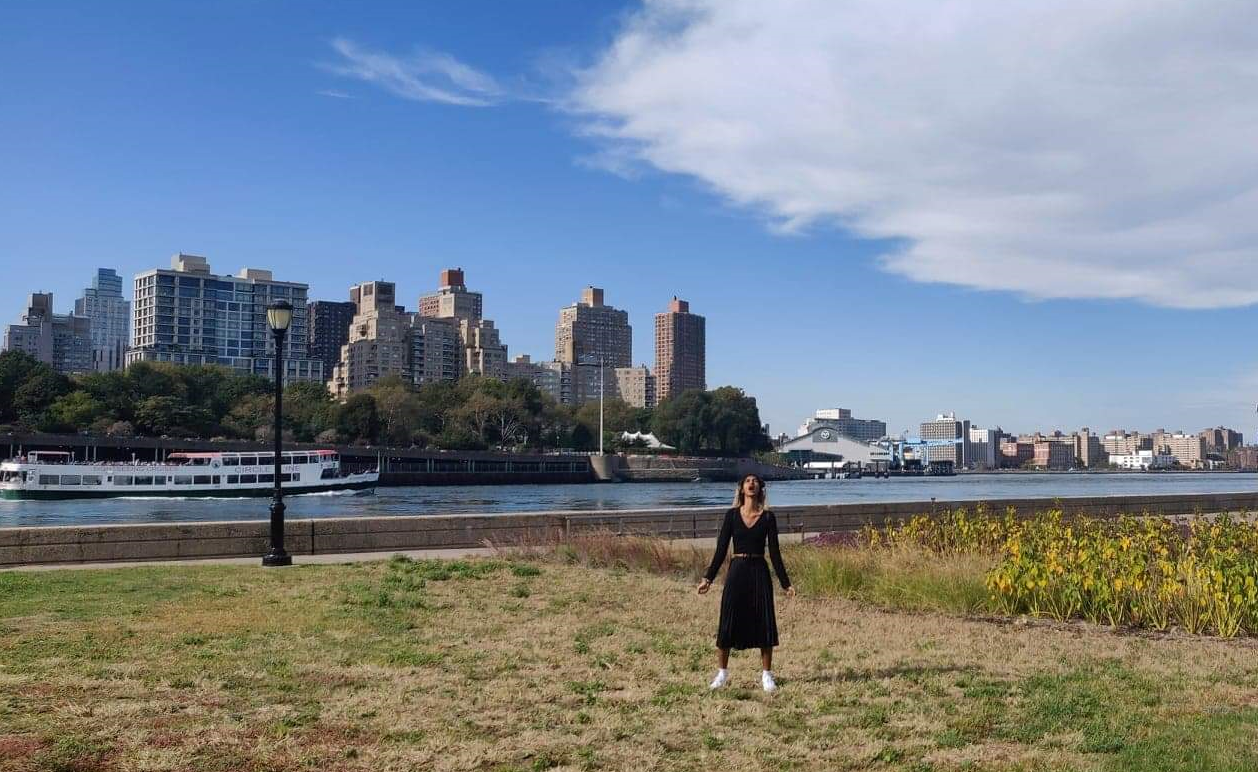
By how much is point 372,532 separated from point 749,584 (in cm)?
1450

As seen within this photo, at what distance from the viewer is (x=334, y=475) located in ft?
322

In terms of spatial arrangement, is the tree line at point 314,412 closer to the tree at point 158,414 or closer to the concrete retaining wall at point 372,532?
the tree at point 158,414

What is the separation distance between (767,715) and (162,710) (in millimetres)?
4665

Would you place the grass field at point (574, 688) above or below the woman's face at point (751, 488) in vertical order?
below

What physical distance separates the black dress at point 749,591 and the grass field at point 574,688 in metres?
0.47

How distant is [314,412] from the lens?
154 metres

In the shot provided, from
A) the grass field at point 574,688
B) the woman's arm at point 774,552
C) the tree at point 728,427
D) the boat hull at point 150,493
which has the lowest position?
the boat hull at point 150,493

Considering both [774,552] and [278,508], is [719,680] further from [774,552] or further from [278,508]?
[278,508]

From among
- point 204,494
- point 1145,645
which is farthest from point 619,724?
point 204,494

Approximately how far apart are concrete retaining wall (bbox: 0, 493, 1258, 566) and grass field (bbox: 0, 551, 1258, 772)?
496 centimetres

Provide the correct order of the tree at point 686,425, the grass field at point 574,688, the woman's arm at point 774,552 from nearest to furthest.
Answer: the grass field at point 574,688 → the woman's arm at point 774,552 → the tree at point 686,425

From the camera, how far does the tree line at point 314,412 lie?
13325 cm

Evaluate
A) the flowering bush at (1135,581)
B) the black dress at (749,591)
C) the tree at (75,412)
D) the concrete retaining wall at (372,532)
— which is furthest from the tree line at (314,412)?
the black dress at (749,591)

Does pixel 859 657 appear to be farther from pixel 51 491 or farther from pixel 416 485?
pixel 416 485
